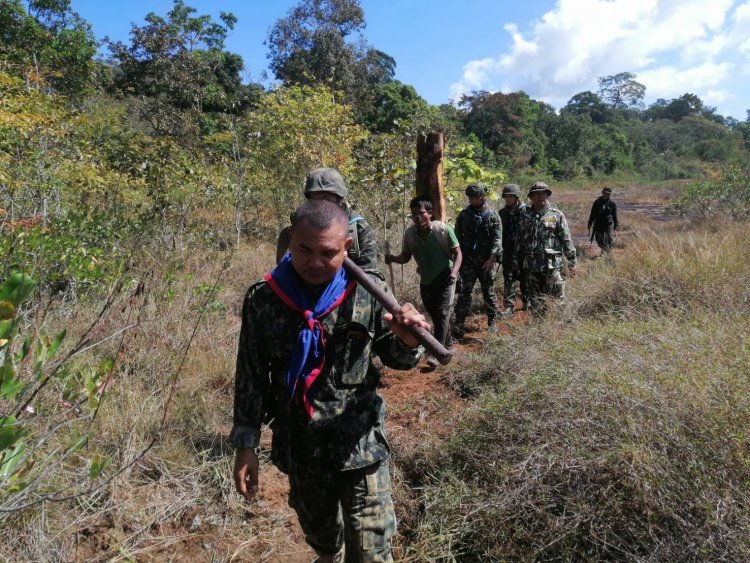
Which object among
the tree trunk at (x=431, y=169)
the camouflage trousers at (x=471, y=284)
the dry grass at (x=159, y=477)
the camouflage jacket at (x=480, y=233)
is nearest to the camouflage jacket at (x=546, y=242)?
the camouflage jacket at (x=480, y=233)

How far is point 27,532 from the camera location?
2.18 meters

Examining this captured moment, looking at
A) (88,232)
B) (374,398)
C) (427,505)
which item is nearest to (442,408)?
(427,505)

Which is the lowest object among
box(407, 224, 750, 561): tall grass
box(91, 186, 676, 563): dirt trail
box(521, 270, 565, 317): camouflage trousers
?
Answer: box(91, 186, 676, 563): dirt trail

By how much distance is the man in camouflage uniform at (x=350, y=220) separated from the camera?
10.5 feet

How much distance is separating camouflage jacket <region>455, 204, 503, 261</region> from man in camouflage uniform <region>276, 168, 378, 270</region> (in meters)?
2.29

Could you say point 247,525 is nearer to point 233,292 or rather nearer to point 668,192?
point 233,292

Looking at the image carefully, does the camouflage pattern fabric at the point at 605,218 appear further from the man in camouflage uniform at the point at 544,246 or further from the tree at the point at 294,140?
the tree at the point at 294,140

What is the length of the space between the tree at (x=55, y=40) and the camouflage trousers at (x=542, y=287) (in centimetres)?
1369

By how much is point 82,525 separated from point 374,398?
1.55m

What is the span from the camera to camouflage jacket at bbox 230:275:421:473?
1796mm

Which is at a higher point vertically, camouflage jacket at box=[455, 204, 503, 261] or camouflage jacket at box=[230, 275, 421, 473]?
camouflage jacket at box=[455, 204, 503, 261]

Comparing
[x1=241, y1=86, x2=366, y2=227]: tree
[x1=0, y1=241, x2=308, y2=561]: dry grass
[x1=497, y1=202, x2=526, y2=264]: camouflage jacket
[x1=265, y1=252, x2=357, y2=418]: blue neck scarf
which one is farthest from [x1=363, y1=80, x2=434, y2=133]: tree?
[x1=265, y1=252, x2=357, y2=418]: blue neck scarf

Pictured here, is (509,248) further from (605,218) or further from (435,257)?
(605,218)

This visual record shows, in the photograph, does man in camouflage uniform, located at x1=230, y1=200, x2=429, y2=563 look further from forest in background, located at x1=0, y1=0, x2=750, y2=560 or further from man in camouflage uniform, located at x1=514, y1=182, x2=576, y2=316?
man in camouflage uniform, located at x1=514, y1=182, x2=576, y2=316
